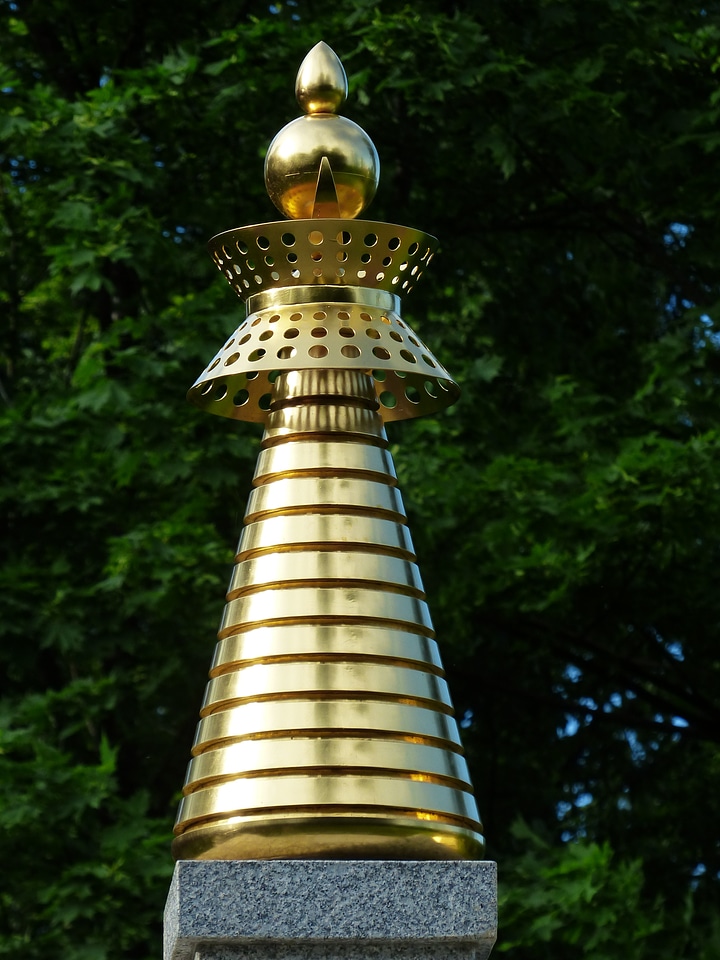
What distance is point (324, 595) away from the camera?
425 cm

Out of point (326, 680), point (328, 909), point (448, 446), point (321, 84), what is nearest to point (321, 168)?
point (321, 84)

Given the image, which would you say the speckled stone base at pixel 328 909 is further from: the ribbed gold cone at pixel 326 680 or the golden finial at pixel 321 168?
the golden finial at pixel 321 168

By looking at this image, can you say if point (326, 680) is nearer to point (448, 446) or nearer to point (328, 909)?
point (328, 909)

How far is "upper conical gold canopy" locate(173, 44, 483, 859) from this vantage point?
4027 millimetres

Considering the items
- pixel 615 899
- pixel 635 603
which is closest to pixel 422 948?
pixel 615 899

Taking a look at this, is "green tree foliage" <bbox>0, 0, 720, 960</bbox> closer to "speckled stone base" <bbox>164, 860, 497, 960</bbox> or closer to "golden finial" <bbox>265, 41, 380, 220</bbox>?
"golden finial" <bbox>265, 41, 380, 220</bbox>

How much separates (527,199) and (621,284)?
1114 mm

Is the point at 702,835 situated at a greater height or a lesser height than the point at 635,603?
lesser

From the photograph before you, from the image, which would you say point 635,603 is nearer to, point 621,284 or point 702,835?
point 702,835

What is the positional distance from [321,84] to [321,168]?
0.33 m

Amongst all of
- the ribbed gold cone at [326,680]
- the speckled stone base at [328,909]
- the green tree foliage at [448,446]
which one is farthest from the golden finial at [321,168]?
the green tree foliage at [448,446]

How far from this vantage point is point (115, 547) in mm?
9703

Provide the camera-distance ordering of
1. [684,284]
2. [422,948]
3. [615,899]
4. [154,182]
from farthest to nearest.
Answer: [684,284], [154,182], [615,899], [422,948]

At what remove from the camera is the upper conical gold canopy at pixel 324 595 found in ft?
13.2
